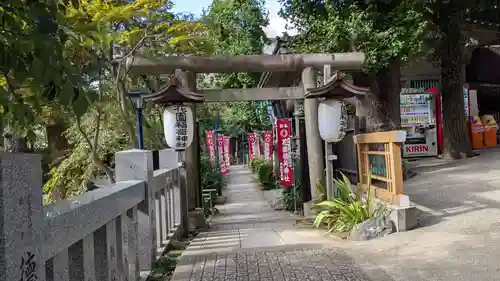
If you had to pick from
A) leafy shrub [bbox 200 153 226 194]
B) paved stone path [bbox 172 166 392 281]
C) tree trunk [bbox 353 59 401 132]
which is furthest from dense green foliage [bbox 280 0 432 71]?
leafy shrub [bbox 200 153 226 194]

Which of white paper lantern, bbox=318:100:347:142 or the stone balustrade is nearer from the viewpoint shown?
the stone balustrade

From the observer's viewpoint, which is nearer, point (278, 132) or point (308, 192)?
point (308, 192)

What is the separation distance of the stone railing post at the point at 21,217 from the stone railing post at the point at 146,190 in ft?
9.98

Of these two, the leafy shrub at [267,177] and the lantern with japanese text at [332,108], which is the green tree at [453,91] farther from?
the leafy shrub at [267,177]

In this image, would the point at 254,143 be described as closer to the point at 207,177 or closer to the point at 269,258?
the point at 207,177

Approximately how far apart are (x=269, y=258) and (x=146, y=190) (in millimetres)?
1980

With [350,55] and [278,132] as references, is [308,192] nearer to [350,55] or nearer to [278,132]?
[278,132]

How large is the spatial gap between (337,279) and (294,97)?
524 centimetres

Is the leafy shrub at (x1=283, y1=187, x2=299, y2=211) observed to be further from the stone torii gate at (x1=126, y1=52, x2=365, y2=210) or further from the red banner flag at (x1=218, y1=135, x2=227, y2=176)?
the red banner flag at (x1=218, y1=135, x2=227, y2=176)

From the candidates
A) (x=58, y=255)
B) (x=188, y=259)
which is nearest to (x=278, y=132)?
(x=188, y=259)

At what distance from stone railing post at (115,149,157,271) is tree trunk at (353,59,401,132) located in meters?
8.44

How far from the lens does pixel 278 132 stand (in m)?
14.0

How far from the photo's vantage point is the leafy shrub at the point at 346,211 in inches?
308

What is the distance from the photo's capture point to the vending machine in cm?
1769
